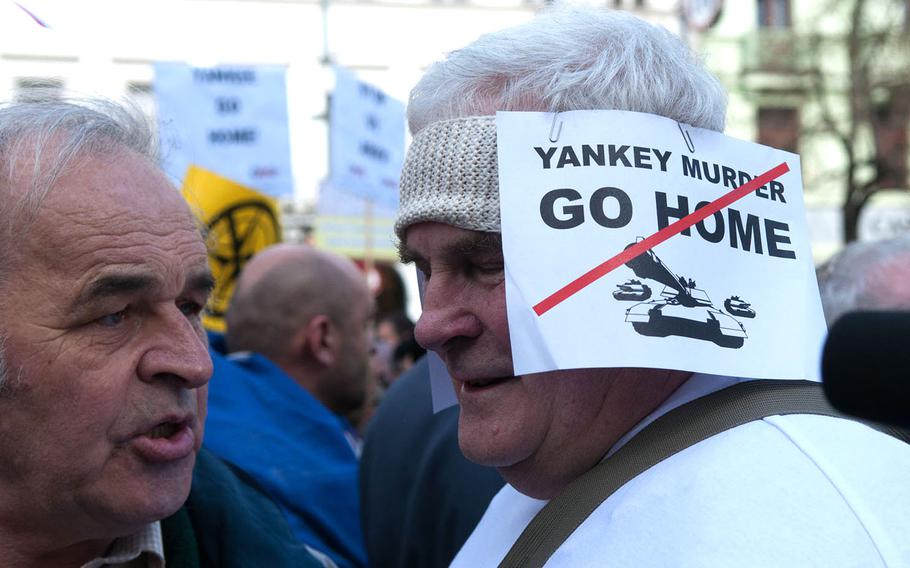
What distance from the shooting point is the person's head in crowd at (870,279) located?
8.86 feet

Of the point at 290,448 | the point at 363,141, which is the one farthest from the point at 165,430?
the point at 363,141

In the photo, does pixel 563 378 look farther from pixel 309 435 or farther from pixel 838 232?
pixel 838 232

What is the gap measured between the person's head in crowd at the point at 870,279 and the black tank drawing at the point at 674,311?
1.41m

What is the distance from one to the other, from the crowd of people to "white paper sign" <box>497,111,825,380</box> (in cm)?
6

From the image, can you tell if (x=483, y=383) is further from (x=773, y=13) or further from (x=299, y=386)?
(x=773, y=13)

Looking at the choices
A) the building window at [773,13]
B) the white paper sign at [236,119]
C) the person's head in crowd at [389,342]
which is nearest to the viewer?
A: the white paper sign at [236,119]

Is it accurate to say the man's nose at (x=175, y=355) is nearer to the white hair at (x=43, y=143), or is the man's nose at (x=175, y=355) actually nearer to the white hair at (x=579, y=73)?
the white hair at (x=43, y=143)

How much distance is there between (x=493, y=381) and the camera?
151 centimetres

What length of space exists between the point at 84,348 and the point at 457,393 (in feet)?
1.91

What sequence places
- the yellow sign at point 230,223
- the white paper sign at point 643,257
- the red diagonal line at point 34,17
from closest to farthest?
the white paper sign at point 643,257
the red diagonal line at point 34,17
the yellow sign at point 230,223

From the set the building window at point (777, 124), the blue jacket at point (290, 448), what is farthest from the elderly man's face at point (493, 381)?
the building window at point (777, 124)

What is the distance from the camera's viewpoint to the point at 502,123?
4.68 feet

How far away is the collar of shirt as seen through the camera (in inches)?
71.7

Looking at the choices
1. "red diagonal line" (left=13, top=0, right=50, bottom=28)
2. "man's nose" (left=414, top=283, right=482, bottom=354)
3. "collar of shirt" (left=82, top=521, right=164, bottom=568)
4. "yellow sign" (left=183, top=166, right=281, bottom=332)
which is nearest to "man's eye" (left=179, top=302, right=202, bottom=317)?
"collar of shirt" (left=82, top=521, right=164, bottom=568)
